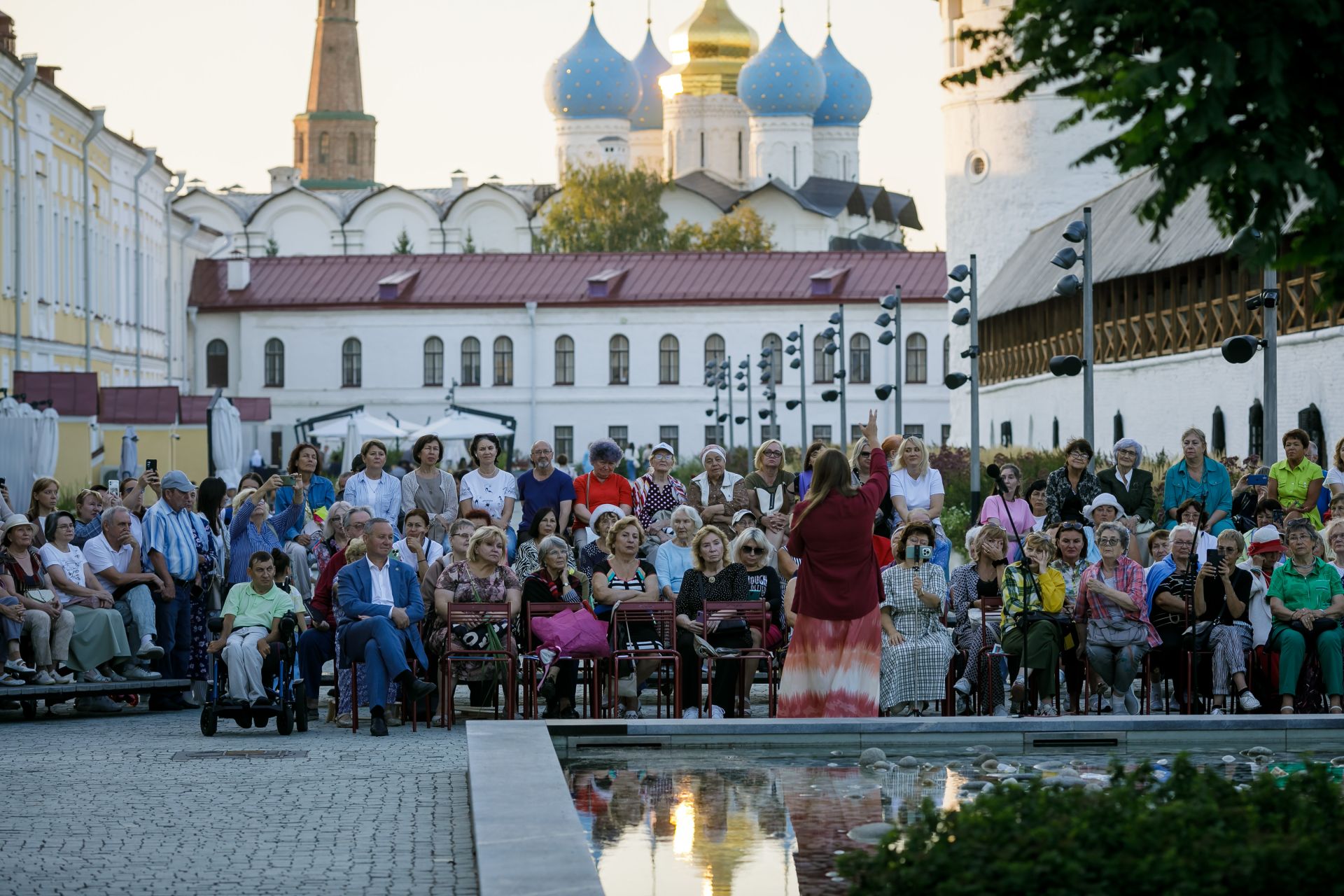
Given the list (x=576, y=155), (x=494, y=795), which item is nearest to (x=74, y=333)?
(x=494, y=795)

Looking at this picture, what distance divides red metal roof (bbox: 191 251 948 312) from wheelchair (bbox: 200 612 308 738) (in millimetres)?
62525

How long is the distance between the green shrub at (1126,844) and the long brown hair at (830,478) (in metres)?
5.14

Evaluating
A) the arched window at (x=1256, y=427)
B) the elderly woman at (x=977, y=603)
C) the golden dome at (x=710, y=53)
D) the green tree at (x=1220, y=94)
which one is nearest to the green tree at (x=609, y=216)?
the golden dome at (x=710, y=53)

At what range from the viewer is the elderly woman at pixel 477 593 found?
45.0 ft

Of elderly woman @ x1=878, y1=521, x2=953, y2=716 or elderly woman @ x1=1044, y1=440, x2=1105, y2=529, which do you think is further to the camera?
elderly woman @ x1=1044, y1=440, x2=1105, y2=529

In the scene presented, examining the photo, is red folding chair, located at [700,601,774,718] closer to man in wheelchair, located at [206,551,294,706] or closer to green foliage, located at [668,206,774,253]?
man in wheelchair, located at [206,551,294,706]

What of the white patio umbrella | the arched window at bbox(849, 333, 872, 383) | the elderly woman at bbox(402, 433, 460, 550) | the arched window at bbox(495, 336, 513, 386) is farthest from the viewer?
the arched window at bbox(495, 336, 513, 386)

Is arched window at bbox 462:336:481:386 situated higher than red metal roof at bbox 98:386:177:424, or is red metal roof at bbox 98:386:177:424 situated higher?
arched window at bbox 462:336:481:386

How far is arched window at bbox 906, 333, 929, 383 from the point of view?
249 ft

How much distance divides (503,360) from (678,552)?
207 ft

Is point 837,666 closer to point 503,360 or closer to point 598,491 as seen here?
point 598,491

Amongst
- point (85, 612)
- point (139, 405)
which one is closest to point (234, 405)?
point (139, 405)

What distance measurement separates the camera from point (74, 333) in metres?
48.5

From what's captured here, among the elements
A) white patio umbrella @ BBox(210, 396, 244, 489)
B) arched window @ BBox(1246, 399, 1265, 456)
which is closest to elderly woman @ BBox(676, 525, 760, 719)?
white patio umbrella @ BBox(210, 396, 244, 489)
